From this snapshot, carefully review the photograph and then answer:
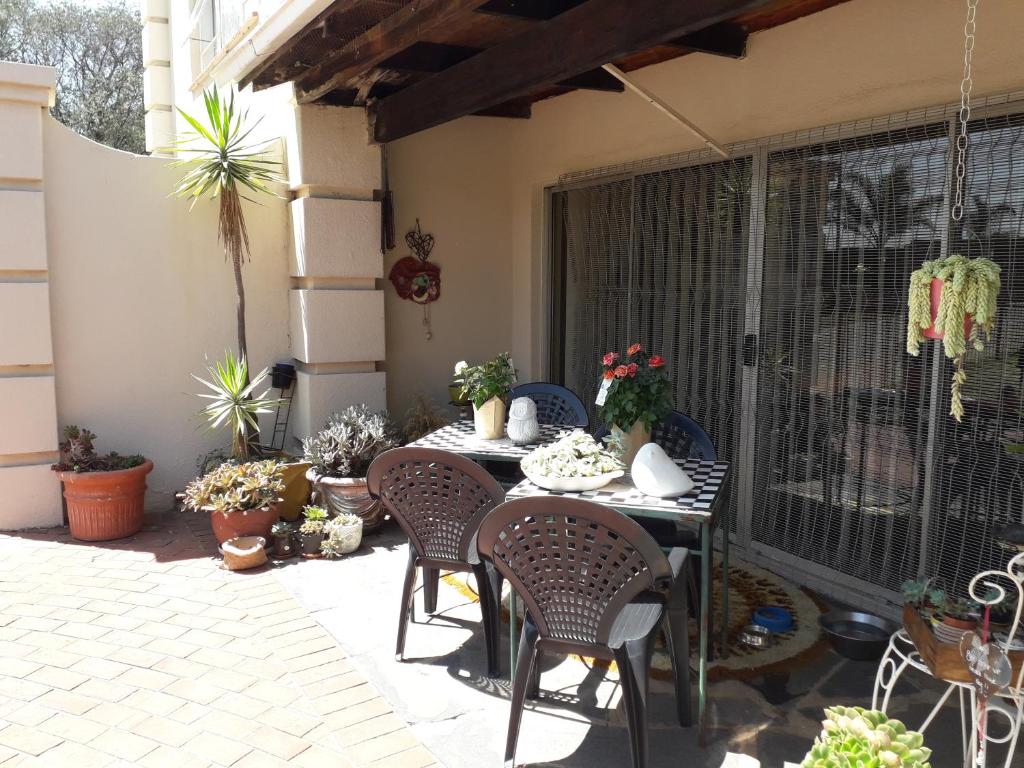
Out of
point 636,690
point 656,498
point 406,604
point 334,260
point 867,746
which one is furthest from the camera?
point 334,260

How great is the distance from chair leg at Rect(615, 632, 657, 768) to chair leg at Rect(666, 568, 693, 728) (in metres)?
0.38

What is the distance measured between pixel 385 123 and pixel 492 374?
219cm

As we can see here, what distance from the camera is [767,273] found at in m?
4.11

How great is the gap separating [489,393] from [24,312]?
9.60 feet

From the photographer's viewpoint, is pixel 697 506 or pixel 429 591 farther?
pixel 429 591

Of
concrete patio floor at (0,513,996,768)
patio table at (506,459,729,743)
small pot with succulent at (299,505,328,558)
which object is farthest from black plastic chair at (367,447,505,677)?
small pot with succulent at (299,505,328,558)

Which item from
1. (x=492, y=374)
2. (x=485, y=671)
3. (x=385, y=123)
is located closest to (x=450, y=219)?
(x=385, y=123)

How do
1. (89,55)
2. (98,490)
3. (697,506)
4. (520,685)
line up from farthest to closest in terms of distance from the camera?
(89,55) → (98,490) → (697,506) → (520,685)

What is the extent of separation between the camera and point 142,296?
4.98 metres

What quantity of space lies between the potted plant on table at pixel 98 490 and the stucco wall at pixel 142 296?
1.04 ft

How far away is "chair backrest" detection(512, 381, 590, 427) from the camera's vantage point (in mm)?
4262

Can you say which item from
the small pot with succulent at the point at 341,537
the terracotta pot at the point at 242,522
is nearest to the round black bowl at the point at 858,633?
the small pot with succulent at the point at 341,537

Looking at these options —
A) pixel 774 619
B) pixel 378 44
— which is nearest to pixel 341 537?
pixel 774 619

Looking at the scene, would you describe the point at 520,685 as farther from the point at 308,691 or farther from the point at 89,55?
the point at 89,55
